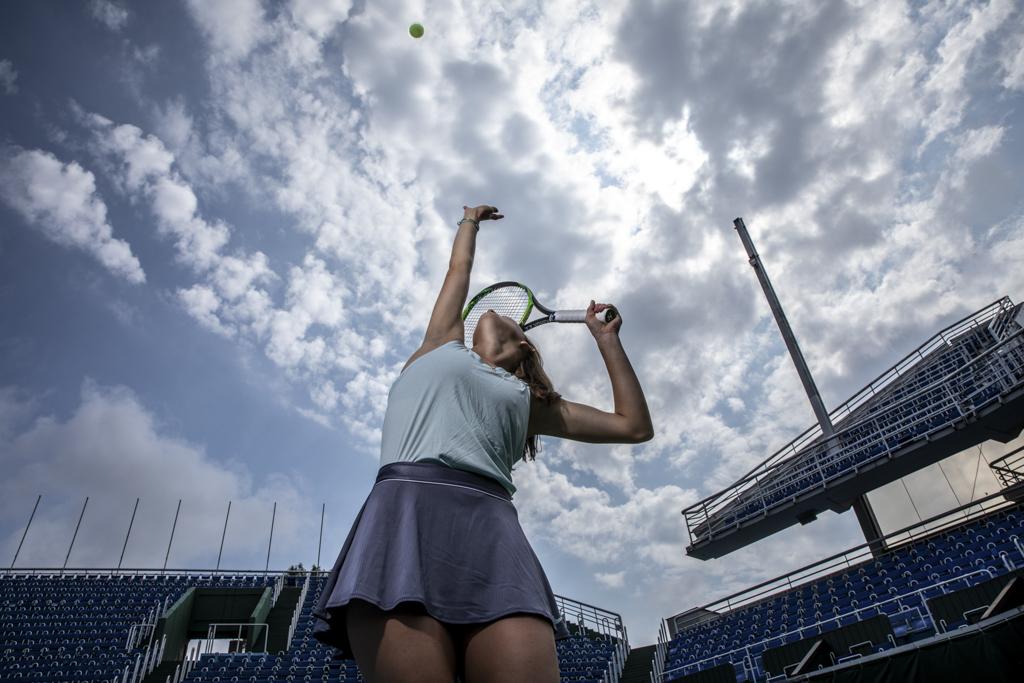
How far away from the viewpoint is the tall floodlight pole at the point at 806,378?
1814 cm

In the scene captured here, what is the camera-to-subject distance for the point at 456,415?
60.1 inches

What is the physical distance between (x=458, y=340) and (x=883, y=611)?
48.4 ft

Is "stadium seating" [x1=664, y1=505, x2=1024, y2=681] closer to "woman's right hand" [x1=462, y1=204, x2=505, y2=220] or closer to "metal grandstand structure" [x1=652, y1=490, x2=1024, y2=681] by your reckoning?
"metal grandstand structure" [x1=652, y1=490, x2=1024, y2=681]

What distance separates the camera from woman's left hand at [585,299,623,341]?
2154 millimetres

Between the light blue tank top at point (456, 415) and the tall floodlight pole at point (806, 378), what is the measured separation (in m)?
18.2

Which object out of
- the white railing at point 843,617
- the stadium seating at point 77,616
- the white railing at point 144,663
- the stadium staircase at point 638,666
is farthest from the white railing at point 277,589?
the white railing at point 843,617

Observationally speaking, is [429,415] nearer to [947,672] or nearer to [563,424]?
[563,424]

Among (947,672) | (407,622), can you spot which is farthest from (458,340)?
(947,672)

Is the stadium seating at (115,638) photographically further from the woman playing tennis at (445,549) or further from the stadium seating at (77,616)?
the woman playing tennis at (445,549)

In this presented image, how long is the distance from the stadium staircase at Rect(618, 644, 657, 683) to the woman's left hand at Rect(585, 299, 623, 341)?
16177 millimetres

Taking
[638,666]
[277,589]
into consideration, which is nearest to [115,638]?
[277,589]

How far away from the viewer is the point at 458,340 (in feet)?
5.90

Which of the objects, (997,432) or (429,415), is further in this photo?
(997,432)

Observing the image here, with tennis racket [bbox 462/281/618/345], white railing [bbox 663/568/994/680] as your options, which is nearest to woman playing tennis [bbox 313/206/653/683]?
tennis racket [bbox 462/281/618/345]
